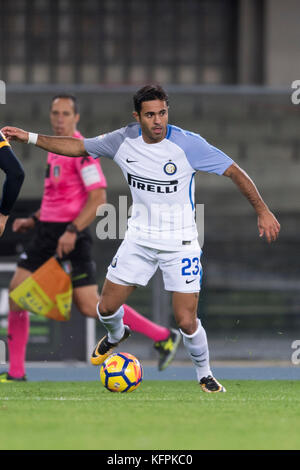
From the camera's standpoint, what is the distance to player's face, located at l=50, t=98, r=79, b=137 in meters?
8.23

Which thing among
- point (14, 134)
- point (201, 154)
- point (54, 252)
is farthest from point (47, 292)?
point (201, 154)

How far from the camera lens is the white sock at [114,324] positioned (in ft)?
22.8

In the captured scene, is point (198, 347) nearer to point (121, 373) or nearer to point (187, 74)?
point (121, 373)

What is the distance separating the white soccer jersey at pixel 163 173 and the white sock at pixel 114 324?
554 millimetres

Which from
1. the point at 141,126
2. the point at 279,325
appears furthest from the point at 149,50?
the point at 141,126

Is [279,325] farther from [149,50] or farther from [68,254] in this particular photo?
[149,50]

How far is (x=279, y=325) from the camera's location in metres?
11.6

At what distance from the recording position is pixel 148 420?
5152mm

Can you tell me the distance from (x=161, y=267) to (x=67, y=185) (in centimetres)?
174

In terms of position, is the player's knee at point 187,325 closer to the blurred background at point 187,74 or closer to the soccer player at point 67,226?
the soccer player at point 67,226

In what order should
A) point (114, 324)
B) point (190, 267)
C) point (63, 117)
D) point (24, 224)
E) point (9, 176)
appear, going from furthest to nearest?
point (24, 224), point (63, 117), point (114, 324), point (190, 267), point (9, 176)

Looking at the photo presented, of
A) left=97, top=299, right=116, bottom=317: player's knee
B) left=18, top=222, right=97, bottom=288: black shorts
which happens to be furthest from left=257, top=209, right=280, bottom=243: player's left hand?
left=18, top=222, right=97, bottom=288: black shorts

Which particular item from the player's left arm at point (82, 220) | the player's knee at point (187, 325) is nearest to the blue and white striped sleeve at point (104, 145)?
the player's knee at point (187, 325)

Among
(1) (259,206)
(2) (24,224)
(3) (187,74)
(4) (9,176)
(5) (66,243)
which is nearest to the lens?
(4) (9,176)
